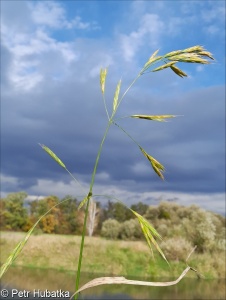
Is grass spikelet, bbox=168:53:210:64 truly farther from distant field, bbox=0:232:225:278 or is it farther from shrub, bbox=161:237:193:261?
shrub, bbox=161:237:193:261

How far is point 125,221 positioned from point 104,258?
35.1 ft

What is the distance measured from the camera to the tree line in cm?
2464

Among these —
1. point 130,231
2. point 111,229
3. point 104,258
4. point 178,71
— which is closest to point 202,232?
point 104,258

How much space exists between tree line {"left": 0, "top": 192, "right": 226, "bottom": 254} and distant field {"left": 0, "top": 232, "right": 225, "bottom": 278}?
1.27 m

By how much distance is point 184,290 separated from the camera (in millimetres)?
17234

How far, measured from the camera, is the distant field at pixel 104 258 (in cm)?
2164

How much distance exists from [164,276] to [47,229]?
1735 cm

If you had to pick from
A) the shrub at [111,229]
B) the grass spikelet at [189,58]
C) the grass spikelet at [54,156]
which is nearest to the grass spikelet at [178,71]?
the grass spikelet at [189,58]

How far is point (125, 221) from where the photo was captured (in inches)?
1304

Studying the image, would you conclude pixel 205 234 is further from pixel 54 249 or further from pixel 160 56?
pixel 160 56

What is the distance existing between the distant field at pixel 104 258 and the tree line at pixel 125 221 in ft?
4.18

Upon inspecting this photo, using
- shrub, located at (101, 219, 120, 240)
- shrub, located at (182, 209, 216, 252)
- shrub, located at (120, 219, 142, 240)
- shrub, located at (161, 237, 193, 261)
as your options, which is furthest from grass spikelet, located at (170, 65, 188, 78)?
shrub, located at (101, 219, 120, 240)

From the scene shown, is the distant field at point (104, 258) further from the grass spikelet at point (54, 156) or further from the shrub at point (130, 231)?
the grass spikelet at point (54, 156)

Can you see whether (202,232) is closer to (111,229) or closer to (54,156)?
(111,229)
